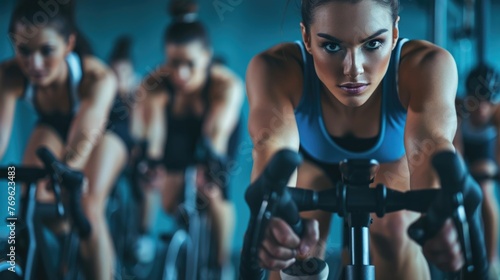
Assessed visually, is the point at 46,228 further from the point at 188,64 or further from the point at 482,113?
the point at 482,113

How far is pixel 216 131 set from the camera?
1790mm

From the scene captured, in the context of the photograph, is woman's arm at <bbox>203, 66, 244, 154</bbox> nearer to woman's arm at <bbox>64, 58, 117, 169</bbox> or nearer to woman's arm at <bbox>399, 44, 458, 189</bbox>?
woman's arm at <bbox>64, 58, 117, 169</bbox>

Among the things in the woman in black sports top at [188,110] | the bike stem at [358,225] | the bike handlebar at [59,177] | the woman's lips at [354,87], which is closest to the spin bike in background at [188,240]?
the woman in black sports top at [188,110]

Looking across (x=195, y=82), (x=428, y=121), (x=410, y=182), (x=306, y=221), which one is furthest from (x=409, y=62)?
(x=195, y=82)

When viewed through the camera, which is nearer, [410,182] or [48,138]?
[410,182]

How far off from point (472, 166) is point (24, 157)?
1173 mm

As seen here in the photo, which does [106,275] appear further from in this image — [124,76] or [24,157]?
[124,76]

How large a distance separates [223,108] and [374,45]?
0.67 meters

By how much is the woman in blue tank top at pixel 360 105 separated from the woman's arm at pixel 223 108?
12.2 inches

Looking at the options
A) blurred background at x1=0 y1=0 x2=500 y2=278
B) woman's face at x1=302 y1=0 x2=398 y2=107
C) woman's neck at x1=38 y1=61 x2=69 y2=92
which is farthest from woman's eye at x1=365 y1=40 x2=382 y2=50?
woman's neck at x1=38 y1=61 x2=69 y2=92

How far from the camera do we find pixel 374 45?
1.18 m

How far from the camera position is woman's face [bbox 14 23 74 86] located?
65.1 inches

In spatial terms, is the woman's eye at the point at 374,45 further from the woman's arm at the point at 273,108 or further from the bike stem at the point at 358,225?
the bike stem at the point at 358,225

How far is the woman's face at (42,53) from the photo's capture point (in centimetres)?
165
